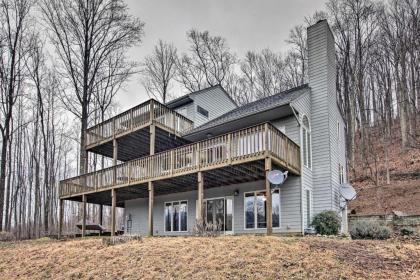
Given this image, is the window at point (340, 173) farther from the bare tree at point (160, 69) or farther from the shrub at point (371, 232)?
the bare tree at point (160, 69)

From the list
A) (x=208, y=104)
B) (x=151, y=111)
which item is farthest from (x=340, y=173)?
(x=151, y=111)

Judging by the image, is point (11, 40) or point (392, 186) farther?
point (11, 40)

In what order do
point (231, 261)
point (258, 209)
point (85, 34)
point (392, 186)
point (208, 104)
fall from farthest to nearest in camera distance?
1. point (85, 34)
2. point (208, 104)
3. point (392, 186)
4. point (258, 209)
5. point (231, 261)

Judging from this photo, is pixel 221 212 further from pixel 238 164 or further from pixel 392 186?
pixel 392 186

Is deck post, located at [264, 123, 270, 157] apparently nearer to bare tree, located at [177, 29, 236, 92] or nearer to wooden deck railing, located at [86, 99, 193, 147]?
wooden deck railing, located at [86, 99, 193, 147]

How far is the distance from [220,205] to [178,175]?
2.79 metres

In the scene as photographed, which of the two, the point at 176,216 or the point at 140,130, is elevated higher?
the point at 140,130

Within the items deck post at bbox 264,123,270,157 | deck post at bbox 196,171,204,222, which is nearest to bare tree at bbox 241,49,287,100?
deck post at bbox 196,171,204,222

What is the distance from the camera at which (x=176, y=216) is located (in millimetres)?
18953

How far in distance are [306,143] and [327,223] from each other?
3.54 metres

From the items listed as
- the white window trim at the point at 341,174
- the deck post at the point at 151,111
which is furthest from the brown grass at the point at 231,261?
the white window trim at the point at 341,174

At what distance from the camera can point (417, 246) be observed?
30.9 feet

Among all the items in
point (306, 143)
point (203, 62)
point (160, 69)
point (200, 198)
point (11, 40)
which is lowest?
point (200, 198)

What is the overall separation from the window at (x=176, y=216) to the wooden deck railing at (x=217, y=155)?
2.81 m
